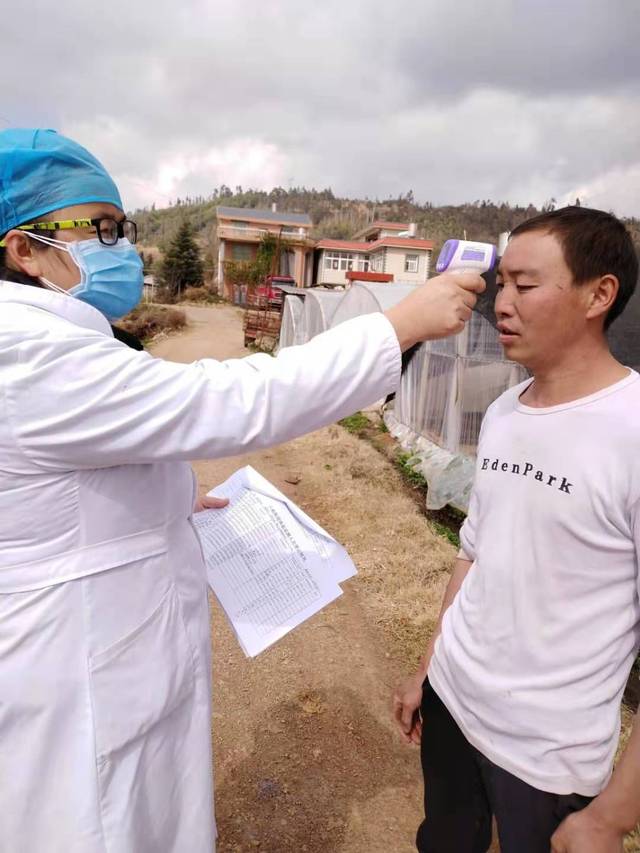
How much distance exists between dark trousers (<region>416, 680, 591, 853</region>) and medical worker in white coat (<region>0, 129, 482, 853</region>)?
2.29ft

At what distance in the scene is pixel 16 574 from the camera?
1239mm

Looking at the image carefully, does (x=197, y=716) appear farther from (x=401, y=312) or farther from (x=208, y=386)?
(x=401, y=312)

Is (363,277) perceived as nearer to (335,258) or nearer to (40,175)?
(40,175)

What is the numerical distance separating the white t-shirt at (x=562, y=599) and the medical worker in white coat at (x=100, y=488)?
43 cm

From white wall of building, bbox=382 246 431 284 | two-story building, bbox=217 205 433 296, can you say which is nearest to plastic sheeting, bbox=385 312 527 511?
two-story building, bbox=217 205 433 296

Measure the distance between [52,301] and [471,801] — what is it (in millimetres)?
1747

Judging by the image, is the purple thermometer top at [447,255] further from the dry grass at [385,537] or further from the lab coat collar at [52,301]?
the dry grass at [385,537]

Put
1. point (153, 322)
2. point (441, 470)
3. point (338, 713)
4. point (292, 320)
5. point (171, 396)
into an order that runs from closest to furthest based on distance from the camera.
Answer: point (171, 396), point (338, 713), point (441, 470), point (292, 320), point (153, 322)

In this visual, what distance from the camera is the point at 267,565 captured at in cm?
184

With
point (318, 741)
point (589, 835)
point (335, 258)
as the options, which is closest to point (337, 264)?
point (335, 258)

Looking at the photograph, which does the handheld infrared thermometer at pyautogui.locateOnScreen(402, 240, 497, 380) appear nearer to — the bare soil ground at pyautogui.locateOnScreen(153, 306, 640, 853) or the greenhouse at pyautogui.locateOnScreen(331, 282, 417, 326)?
the bare soil ground at pyautogui.locateOnScreen(153, 306, 640, 853)

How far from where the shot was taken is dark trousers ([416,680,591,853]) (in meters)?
1.35

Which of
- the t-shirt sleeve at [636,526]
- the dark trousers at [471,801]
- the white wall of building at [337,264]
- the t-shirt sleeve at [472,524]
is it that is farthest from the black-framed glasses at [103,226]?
the white wall of building at [337,264]

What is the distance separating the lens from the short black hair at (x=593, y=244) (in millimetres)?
1393
